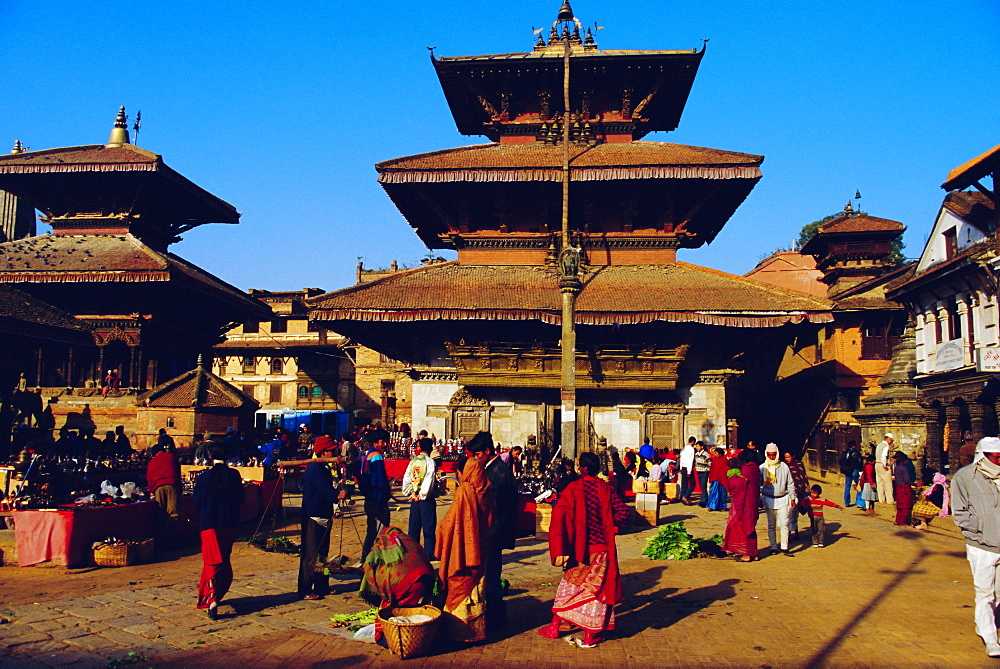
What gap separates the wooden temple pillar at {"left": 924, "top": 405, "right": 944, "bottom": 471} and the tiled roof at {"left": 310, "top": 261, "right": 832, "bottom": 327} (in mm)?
10167

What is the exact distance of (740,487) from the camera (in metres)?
10.4

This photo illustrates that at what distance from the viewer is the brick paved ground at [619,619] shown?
6211 mm

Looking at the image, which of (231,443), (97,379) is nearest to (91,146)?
(97,379)

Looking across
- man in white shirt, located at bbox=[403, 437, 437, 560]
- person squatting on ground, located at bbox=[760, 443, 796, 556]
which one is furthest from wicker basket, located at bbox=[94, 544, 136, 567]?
person squatting on ground, located at bbox=[760, 443, 796, 556]

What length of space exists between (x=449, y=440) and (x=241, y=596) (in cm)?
1178

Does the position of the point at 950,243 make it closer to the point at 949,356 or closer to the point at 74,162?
the point at 949,356

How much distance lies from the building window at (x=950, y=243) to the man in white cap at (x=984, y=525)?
23.2 meters

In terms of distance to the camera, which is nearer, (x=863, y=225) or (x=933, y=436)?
(x=933, y=436)

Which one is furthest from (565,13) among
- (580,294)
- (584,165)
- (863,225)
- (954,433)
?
(863,225)

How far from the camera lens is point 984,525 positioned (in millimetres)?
6316

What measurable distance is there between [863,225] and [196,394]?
3521cm

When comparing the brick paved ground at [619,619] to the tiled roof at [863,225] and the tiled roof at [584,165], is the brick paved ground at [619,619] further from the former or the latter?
the tiled roof at [863,225]

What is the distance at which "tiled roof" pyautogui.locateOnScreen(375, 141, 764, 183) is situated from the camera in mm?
19531

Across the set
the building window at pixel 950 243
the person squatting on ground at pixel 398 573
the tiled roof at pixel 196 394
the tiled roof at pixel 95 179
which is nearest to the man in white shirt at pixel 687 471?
the person squatting on ground at pixel 398 573
